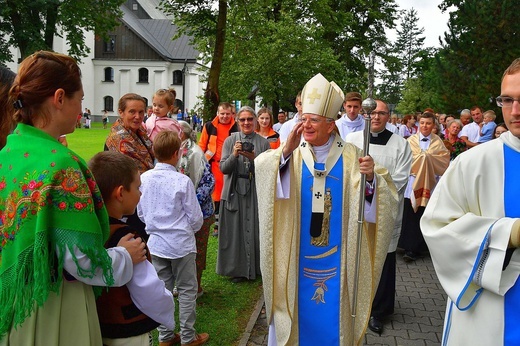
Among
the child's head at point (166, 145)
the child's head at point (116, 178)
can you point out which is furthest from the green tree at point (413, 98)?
the child's head at point (116, 178)

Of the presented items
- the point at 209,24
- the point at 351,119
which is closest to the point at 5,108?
the point at 351,119

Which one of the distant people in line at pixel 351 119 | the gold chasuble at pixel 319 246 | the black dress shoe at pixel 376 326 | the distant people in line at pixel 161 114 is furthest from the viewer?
the distant people in line at pixel 351 119

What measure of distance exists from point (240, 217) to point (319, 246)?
9.79ft

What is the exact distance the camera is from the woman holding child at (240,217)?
6652 millimetres

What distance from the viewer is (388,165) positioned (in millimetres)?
5516

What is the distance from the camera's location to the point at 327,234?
12.5ft

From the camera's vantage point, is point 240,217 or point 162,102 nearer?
point 162,102

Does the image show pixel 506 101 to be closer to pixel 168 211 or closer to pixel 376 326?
pixel 168 211

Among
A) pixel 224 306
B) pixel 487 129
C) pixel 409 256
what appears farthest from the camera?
pixel 487 129

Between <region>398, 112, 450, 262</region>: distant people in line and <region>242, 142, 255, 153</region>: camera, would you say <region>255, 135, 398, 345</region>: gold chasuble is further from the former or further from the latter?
<region>398, 112, 450, 262</region>: distant people in line

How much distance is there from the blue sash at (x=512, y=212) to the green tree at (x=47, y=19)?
1945 cm

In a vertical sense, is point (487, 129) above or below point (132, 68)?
below

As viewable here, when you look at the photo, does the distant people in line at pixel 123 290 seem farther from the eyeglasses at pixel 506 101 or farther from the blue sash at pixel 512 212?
the eyeglasses at pixel 506 101

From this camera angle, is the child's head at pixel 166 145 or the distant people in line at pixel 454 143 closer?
the child's head at pixel 166 145
